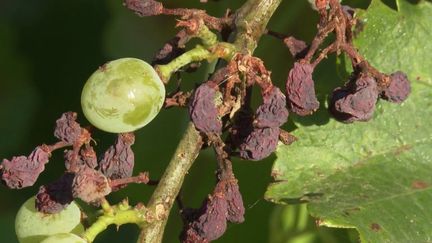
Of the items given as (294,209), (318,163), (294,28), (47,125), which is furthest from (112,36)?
(318,163)

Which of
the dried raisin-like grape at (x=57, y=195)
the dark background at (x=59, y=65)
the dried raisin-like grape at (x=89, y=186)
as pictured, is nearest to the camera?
the dried raisin-like grape at (x=89, y=186)

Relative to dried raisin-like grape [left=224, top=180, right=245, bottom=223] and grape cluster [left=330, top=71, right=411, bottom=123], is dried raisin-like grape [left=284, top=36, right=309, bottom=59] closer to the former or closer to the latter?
grape cluster [left=330, top=71, right=411, bottom=123]

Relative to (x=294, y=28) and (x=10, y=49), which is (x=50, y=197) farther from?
(x=10, y=49)

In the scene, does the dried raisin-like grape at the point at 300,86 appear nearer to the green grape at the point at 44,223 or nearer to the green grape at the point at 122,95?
the green grape at the point at 122,95

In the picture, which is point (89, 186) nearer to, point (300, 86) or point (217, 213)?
point (217, 213)

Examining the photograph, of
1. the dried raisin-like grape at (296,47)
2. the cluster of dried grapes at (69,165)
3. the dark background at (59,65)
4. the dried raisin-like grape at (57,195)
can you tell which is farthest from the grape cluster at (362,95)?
the dark background at (59,65)

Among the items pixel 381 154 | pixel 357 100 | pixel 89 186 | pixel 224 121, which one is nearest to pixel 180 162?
pixel 224 121

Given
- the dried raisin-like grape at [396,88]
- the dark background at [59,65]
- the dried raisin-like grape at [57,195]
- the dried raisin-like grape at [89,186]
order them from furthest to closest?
the dark background at [59,65] → the dried raisin-like grape at [396,88] → the dried raisin-like grape at [57,195] → the dried raisin-like grape at [89,186]
